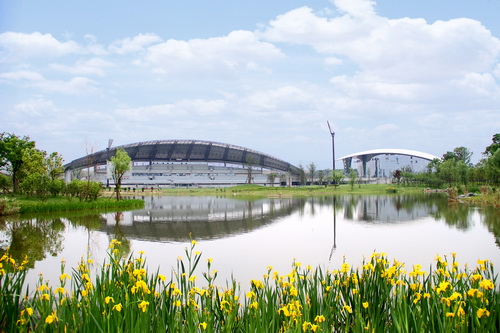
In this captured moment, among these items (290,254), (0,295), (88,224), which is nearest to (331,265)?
(290,254)

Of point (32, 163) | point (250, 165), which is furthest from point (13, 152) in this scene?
point (250, 165)

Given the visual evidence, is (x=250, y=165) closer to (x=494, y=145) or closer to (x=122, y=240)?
(x=494, y=145)

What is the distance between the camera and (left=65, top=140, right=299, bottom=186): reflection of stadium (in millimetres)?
101688

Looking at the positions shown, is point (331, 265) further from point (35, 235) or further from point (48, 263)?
point (35, 235)

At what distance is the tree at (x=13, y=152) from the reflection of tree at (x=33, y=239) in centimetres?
1864

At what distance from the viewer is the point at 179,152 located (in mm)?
104562

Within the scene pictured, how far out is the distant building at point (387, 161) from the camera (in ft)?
386

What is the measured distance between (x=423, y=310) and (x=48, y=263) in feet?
29.0

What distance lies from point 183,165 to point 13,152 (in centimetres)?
6965

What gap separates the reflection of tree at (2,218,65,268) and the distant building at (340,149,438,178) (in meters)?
106

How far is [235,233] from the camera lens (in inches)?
611

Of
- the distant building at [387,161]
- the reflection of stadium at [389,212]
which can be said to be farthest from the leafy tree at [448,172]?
the distant building at [387,161]

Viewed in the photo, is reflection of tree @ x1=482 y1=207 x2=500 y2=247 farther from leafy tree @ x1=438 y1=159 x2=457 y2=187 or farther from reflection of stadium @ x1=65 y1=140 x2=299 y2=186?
reflection of stadium @ x1=65 y1=140 x2=299 y2=186

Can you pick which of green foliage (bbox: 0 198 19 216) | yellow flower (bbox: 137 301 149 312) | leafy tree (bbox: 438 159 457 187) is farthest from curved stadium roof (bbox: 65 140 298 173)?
yellow flower (bbox: 137 301 149 312)
